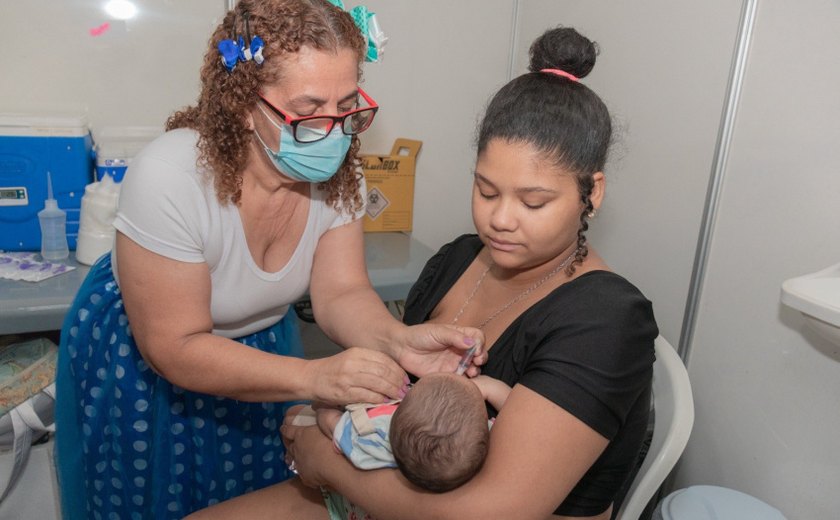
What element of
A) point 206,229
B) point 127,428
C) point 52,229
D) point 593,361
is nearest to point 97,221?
point 52,229

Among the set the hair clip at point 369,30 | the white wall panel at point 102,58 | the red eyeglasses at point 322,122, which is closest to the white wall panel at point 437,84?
the white wall panel at point 102,58

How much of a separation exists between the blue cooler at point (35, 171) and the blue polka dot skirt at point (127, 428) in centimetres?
82

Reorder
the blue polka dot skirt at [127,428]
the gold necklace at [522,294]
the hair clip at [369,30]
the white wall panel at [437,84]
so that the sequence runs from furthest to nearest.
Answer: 1. the white wall panel at [437,84]
2. the blue polka dot skirt at [127,428]
3. the hair clip at [369,30]
4. the gold necklace at [522,294]

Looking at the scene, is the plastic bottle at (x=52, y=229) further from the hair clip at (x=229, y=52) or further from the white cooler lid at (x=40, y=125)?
the hair clip at (x=229, y=52)

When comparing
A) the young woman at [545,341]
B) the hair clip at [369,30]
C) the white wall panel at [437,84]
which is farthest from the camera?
the white wall panel at [437,84]

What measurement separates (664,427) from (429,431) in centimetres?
56

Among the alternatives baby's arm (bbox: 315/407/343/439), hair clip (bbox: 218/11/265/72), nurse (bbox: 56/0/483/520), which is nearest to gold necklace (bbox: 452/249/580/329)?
nurse (bbox: 56/0/483/520)

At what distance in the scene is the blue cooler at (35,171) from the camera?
6.92 ft

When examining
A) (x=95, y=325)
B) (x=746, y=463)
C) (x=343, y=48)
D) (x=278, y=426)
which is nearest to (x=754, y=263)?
(x=746, y=463)

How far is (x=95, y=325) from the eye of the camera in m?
1.50

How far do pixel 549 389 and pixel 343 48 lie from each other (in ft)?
2.47

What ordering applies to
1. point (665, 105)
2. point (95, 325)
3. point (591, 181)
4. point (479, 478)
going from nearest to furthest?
point (479, 478)
point (591, 181)
point (95, 325)
point (665, 105)

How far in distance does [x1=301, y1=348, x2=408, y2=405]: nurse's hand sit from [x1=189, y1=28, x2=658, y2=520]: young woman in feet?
0.37

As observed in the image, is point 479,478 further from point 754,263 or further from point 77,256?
point 77,256
